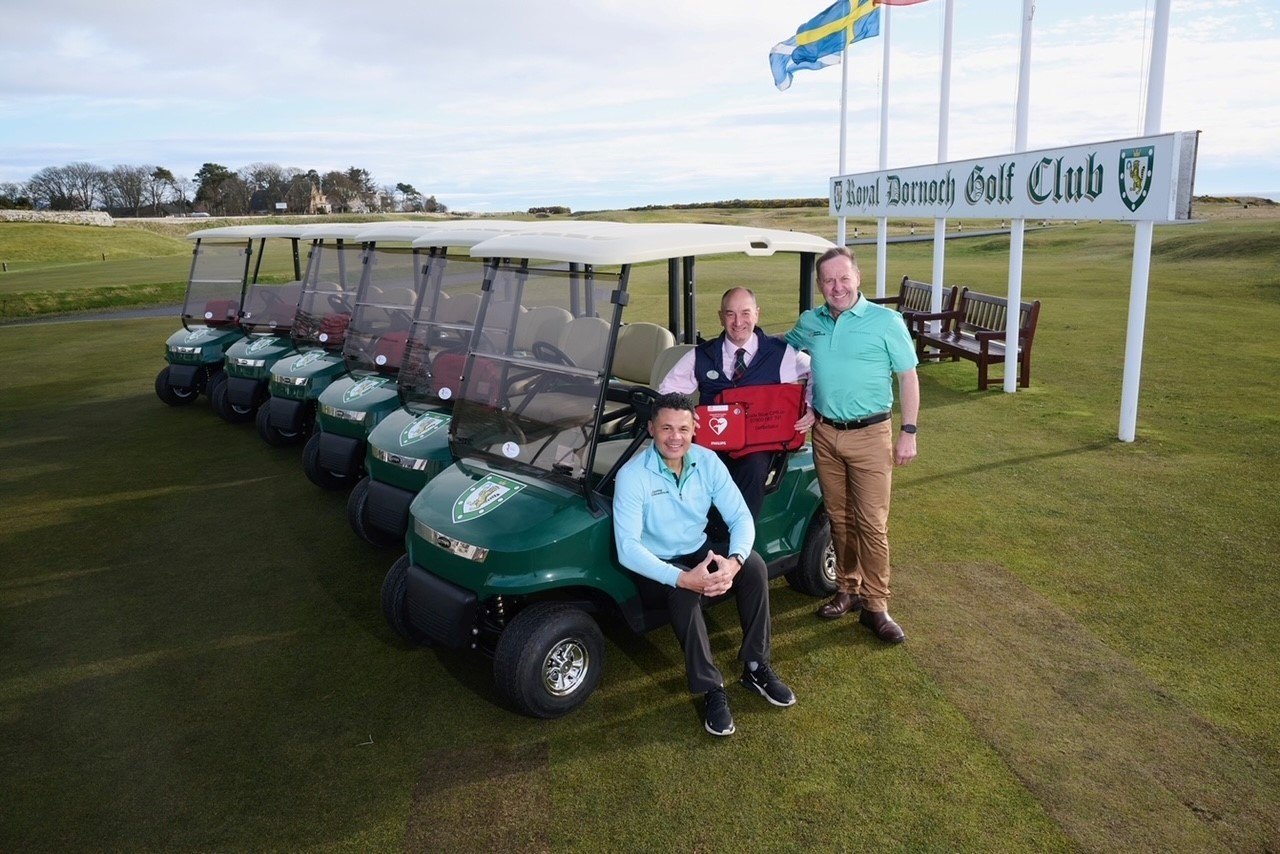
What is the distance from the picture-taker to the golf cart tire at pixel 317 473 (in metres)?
6.70

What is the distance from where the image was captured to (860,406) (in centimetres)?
437

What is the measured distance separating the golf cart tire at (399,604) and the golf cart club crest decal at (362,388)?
2.29m

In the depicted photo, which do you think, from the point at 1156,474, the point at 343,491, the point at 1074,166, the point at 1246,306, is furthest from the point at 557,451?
the point at 1246,306

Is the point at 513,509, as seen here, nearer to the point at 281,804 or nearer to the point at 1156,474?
the point at 281,804

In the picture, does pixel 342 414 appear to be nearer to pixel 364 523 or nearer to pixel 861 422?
pixel 364 523

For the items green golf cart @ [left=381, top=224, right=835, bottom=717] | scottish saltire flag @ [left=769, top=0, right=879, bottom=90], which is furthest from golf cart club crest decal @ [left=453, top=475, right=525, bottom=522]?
scottish saltire flag @ [left=769, top=0, right=879, bottom=90]

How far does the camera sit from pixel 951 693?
3963 mm

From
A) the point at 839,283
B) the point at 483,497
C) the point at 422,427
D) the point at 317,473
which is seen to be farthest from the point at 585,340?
the point at 317,473

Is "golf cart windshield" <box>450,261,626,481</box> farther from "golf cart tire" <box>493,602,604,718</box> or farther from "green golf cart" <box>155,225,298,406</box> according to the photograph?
"green golf cart" <box>155,225,298,406</box>

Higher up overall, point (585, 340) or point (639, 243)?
point (639, 243)

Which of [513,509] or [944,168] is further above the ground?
[944,168]

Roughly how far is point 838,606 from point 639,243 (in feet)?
7.06

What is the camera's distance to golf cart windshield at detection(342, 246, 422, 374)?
7051 millimetres

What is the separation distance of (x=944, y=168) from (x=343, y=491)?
28.2ft
